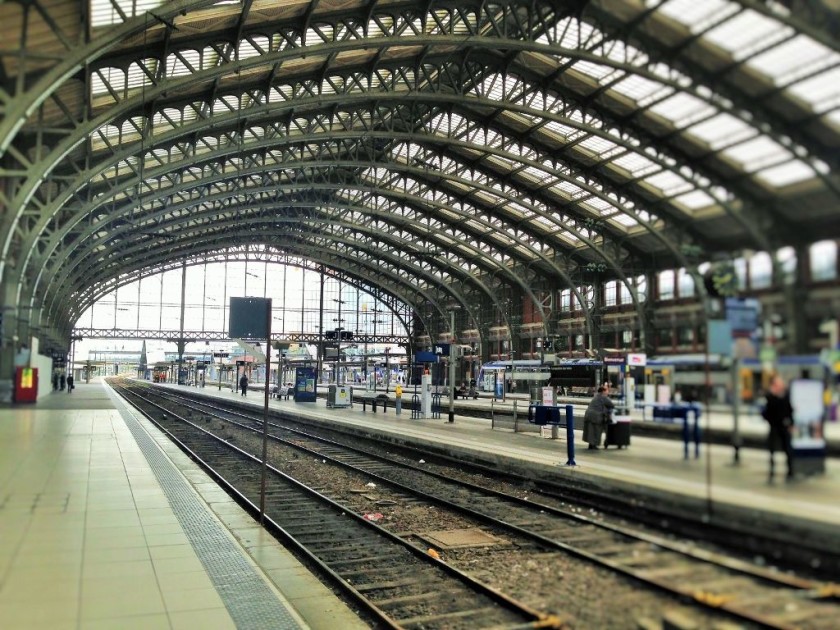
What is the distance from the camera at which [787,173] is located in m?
1.11

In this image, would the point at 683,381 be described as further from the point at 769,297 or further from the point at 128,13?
the point at 128,13

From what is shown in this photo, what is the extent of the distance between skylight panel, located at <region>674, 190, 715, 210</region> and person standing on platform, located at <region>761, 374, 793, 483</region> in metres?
0.41

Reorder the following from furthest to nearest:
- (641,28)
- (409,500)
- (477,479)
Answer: (477,479), (409,500), (641,28)

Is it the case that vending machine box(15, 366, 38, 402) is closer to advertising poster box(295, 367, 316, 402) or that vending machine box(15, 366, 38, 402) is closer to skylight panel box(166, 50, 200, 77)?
advertising poster box(295, 367, 316, 402)

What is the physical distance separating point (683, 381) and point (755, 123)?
52cm

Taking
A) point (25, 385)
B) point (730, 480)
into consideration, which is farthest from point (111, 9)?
point (25, 385)

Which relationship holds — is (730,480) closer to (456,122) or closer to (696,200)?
(696,200)

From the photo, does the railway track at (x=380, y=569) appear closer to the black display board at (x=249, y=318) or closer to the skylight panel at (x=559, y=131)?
the black display board at (x=249, y=318)

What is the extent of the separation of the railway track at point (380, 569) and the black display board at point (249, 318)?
291 cm

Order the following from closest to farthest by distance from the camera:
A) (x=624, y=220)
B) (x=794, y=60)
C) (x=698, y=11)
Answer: (x=794, y=60)
(x=698, y=11)
(x=624, y=220)

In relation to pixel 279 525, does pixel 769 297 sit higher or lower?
higher

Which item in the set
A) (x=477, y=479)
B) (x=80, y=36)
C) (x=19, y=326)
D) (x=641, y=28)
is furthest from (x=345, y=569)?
(x=19, y=326)

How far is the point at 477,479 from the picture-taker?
538 inches

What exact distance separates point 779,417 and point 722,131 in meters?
0.60
